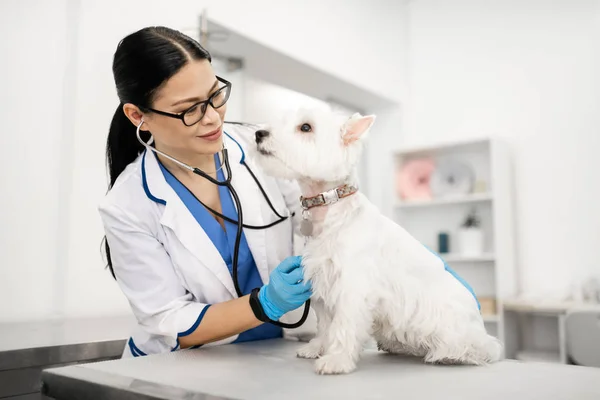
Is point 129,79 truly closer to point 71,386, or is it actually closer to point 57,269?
point 71,386

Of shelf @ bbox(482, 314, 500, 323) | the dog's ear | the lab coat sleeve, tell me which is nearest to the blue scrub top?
the lab coat sleeve

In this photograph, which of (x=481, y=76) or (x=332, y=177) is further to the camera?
(x=481, y=76)

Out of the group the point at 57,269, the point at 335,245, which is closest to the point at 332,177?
the point at 335,245

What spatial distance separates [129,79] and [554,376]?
3.62ft

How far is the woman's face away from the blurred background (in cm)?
110

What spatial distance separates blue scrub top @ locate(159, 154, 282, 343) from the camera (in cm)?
131

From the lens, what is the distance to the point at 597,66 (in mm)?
3678

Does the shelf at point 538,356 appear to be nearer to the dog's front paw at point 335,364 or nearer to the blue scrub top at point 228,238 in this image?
the blue scrub top at point 228,238

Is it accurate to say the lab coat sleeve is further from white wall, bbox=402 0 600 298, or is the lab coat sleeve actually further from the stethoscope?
white wall, bbox=402 0 600 298

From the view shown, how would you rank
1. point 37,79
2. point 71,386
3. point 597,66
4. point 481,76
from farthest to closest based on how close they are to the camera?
point 481,76
point 597,66
point 37,79
point 71,386

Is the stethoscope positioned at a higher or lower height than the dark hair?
lower

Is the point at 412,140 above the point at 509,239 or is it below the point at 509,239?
above

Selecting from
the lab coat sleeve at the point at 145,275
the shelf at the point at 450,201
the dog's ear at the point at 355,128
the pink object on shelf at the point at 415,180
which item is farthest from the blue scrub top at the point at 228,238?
the pink object on shelf at the point at 415,180

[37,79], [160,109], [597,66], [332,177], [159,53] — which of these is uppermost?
[597,66]
